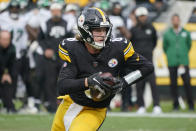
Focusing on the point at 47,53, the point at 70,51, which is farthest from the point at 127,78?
the point at 47,53

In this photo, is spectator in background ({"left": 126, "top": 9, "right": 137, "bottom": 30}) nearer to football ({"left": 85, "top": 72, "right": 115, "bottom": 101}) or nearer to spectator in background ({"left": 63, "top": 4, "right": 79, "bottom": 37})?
spectator in background ({"left": 63, "top": 4, "right": 79, "bottom": 37})

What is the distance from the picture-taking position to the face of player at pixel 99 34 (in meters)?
4.83

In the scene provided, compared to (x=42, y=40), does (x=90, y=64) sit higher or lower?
higher

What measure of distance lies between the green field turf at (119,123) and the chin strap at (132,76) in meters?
3.14

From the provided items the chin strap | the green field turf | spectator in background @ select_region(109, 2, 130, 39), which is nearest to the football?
the chin strap

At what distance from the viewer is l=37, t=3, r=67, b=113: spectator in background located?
10.6m

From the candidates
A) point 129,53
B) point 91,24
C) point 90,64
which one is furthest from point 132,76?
point 91,24

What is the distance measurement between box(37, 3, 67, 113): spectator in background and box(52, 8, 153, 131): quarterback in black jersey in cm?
552

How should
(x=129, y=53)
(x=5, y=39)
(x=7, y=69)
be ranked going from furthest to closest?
(x=7, y=69) < (x=5, y=39) < (x=129, y=53)

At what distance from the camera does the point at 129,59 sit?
16.7 ft

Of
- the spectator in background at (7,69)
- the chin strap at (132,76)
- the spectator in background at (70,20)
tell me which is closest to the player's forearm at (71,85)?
the chin strap at (132,76)

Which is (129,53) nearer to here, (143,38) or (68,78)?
(68,78)

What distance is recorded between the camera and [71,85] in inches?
184

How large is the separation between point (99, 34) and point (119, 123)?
4186 millimetres
